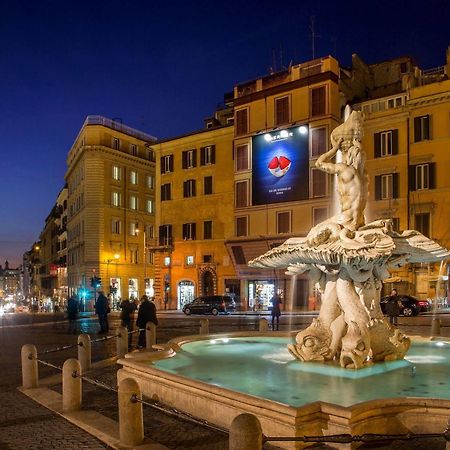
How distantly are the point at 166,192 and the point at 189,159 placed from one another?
384 centimetres

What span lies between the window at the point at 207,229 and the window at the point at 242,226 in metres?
3.31

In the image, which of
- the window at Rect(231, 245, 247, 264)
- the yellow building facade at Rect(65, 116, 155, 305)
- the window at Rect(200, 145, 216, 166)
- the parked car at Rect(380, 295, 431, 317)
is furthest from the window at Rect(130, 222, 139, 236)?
the parked car at Rect(380, 295, 431, 317)

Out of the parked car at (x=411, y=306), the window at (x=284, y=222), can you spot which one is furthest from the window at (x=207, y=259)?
the parked car at (x=411, y=306)

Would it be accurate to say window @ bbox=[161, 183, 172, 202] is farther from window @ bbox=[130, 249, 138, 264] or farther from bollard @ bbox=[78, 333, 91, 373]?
bollard @ bbox=[78, 333, 91, 373]

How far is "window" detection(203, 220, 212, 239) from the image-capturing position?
46.8 m

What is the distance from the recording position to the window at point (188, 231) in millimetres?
47750

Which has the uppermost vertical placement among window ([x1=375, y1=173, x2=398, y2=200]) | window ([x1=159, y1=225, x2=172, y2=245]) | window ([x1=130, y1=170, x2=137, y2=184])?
window ([x1=130, y1=170, x2=137, y2=184])

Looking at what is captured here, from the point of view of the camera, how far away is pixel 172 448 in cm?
661

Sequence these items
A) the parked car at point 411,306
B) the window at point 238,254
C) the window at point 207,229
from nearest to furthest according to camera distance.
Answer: the parked car at point 411,306, the window at point 238,254, the window at point 207,229

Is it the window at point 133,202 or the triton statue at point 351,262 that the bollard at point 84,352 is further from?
the window at point 133,202

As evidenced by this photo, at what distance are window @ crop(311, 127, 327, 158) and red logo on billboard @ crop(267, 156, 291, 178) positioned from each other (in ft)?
6.95

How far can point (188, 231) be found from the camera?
48094 mm

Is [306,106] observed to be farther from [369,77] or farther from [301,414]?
[301,414]

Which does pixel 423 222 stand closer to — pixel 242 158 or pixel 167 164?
pixel 242 158
